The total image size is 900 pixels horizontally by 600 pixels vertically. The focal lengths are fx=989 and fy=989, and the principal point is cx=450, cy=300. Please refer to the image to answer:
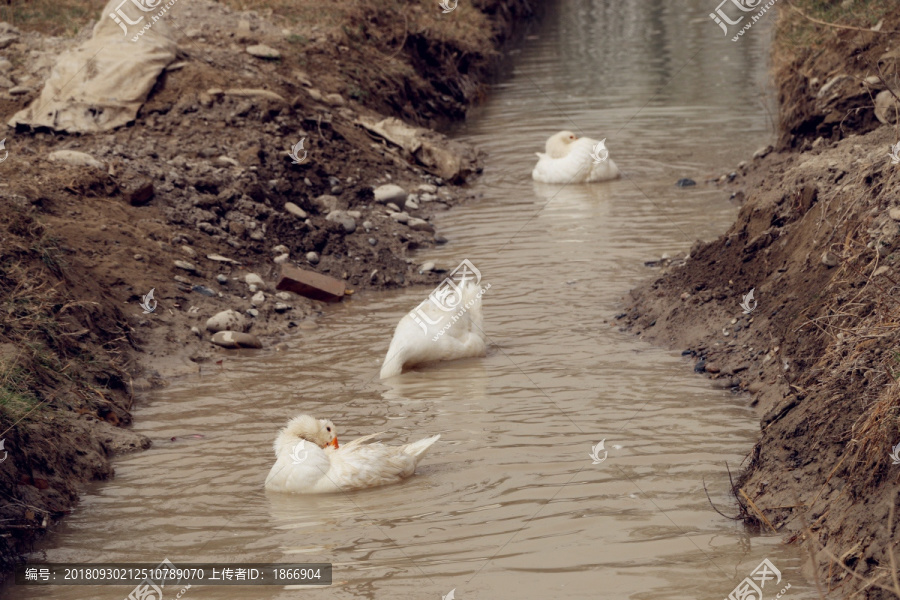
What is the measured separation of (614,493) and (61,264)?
16.8 feet

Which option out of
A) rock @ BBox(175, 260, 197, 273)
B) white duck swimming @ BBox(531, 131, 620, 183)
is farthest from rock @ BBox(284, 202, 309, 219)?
white duck swimming @ BBox(531, 131, 620, 183)

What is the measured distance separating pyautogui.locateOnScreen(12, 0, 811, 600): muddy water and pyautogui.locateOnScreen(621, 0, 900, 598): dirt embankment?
0.27 m

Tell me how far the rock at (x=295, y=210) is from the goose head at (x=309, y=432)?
540 centimetres

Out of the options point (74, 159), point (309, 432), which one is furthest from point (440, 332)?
point (74, 159)

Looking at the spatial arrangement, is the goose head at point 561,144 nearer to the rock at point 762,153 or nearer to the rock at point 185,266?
the rock at point 762,153

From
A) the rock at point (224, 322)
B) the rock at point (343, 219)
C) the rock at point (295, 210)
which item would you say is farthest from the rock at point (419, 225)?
the rock at point (224, 322)

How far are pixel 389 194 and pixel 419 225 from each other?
70 centimetres

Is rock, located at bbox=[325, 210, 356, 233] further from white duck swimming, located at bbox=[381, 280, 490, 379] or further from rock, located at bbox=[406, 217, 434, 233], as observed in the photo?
white duck swimming, located at bbox=[381, 280, 490, 379]

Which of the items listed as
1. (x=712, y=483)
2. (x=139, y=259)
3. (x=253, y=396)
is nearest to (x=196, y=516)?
(x=253, y=396)

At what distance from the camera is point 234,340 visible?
28.8 feet

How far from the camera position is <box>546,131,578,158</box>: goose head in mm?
14430

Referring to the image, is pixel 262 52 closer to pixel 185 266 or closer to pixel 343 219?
pixel 343 219

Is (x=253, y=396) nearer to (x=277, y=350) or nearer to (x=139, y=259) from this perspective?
(x=277, y=350)

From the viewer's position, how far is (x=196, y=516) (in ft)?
19.2
